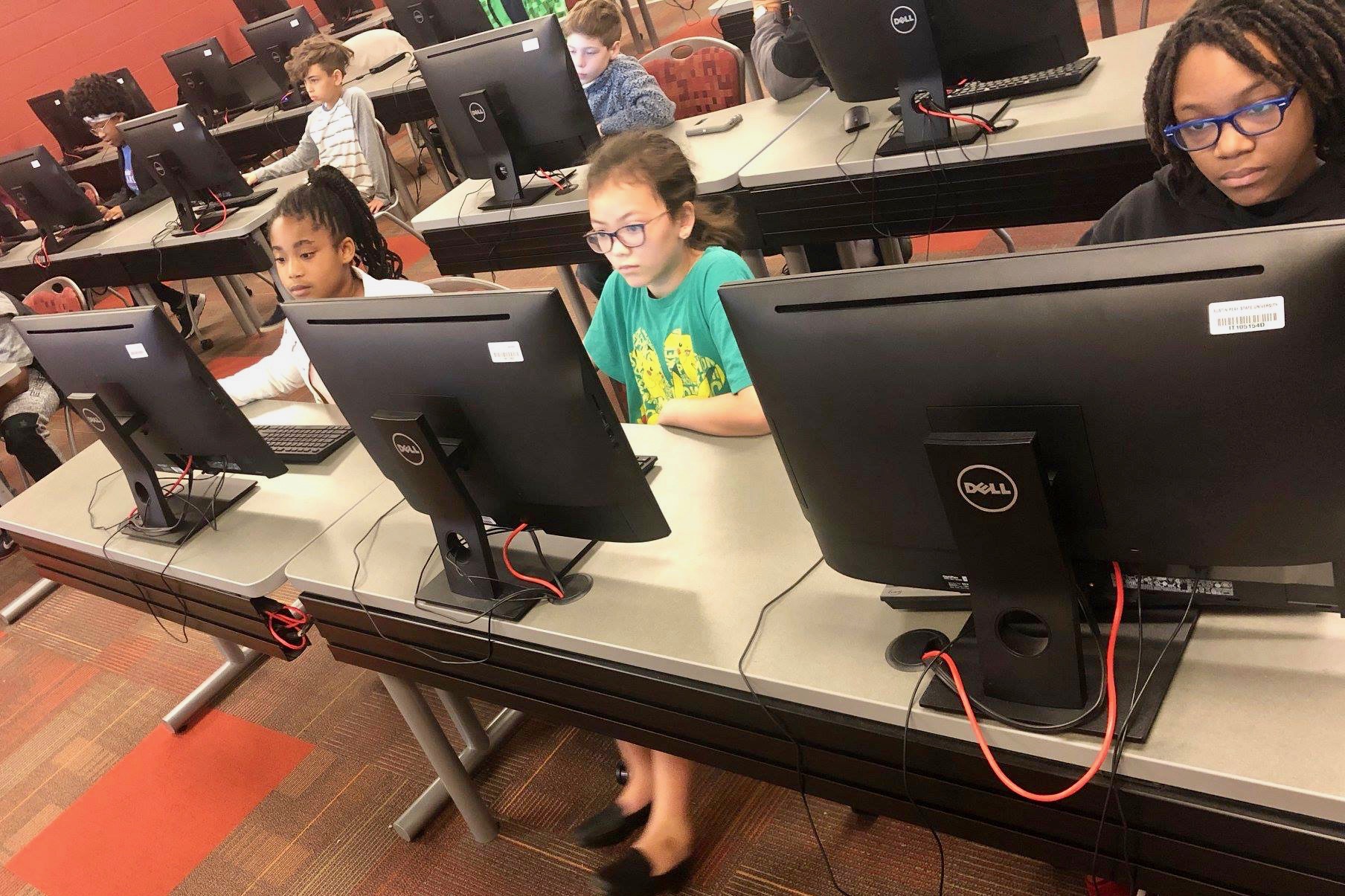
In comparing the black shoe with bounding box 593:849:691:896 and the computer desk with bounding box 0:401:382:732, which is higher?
the computer desk with bounding box 0:401:382:732

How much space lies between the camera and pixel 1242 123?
1.20 m

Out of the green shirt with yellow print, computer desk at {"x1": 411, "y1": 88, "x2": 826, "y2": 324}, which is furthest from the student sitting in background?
the green shirt with yellow print

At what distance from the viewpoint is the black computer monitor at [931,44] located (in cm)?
191

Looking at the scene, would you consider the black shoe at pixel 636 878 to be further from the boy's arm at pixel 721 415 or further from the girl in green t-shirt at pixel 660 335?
the boy's arm at pixel 721 415

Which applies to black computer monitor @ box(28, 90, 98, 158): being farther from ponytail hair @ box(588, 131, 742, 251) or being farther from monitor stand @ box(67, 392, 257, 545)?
ponytail hair @ box(588, 131, 742, 251)

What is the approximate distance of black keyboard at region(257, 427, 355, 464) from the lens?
6.59 feet

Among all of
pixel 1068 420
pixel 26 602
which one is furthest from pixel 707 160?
pixel 26 602

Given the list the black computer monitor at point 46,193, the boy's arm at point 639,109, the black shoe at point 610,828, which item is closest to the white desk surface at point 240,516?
the black shoe at point 610,828

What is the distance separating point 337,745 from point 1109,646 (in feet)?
6.49

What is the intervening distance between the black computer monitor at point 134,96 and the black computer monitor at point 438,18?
1.75 meters

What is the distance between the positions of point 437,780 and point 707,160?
1.59m

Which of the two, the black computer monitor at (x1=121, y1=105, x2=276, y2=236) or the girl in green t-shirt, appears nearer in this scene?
the girl in green t-shirt

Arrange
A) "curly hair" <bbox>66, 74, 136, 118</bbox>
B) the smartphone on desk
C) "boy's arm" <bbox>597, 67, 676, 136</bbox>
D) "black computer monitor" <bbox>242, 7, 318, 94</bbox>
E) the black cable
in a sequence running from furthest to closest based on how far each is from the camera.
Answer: "curly hair" <bbox>66, 74, 136, 118</bbox>, "black computer monitor" <bbox>242, 7, 318, 94</bbox>, "boy's arm" <bbox>597, 67, 676, 136</bbox>, the smartphone on desk, the black cable

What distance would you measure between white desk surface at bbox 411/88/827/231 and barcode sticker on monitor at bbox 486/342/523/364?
1.28m
